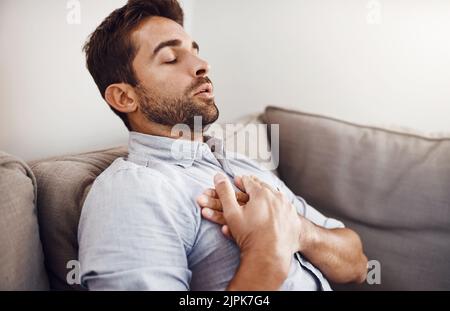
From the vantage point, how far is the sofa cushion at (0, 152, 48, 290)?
21.6 inches

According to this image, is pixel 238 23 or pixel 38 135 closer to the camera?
pixel 38 135

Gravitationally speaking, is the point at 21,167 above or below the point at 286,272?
above

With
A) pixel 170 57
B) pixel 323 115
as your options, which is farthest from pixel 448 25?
pixel 170 57

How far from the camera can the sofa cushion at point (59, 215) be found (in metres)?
0.68

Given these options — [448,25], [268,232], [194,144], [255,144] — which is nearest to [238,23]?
[255,144]

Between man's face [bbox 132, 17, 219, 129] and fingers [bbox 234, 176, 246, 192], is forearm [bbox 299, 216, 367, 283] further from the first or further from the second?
man's face [bbox 132, 17, 219, 129]

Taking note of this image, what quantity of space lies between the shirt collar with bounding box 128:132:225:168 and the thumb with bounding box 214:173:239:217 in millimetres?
112

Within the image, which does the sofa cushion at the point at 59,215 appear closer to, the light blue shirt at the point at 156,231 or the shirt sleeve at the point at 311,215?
the light blue shirt at the point at 156,231

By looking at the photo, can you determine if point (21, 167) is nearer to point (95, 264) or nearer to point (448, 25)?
point (95, 264)

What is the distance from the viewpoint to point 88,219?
1.97ft
